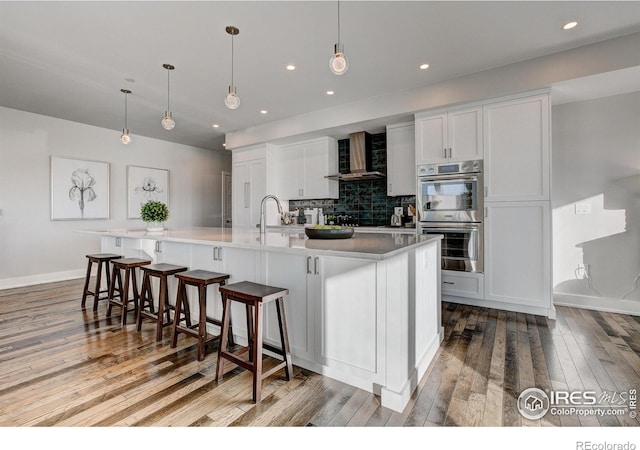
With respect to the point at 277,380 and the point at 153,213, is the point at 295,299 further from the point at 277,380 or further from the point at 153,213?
the point at 153,213

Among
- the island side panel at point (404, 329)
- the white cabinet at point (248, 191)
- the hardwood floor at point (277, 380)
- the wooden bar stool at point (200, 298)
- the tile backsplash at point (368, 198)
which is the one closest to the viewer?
the hardwood floor at point (277, 380)

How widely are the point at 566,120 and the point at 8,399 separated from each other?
563cm

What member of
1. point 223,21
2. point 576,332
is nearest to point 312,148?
point 223,21

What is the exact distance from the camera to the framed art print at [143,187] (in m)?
6.12

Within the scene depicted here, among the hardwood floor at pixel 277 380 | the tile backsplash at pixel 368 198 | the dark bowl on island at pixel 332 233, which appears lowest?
the hardwood floor at pixel 277 380

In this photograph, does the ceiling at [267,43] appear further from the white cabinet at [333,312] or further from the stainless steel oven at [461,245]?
the white cabinet at [333,312]

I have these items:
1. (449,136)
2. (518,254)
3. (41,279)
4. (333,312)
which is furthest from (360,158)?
(41,279)

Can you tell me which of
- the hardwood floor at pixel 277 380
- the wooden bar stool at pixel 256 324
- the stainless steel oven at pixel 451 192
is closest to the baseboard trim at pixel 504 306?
the hardwood floor at pixel 277 380

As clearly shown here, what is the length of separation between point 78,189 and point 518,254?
6702mm

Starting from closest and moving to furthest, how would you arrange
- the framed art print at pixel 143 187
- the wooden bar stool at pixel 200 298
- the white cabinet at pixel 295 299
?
the white cabinet at pixel 295 299, the wooden bar stool at pixel 200 298, the framed art print at pixel 143 187

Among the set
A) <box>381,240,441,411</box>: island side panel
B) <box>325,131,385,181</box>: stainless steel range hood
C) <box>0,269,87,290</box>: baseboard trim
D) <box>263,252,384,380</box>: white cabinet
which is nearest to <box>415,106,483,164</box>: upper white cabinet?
<box>325,131,385,181</box>: stainless steel range hood

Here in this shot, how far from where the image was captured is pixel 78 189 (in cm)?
539

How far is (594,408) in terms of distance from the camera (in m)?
1.73
